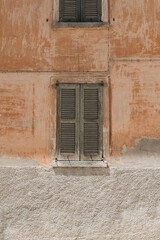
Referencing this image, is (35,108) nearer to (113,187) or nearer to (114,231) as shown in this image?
(113,187)

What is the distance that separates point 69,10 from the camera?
16.4ft

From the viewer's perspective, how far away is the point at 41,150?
4.77 m

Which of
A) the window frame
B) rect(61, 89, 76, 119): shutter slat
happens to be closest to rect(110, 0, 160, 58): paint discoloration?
the window frame

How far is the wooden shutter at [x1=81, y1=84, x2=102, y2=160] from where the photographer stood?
4797 mm

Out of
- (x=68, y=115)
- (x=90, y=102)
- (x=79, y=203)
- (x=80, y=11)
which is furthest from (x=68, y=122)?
(x=80, y=11)

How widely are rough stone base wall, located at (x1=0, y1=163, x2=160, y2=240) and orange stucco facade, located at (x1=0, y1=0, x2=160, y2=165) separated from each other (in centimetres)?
43

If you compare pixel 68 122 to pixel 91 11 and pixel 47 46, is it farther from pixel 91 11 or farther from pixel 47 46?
pixel 91 11

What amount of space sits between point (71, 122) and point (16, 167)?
1.34 m

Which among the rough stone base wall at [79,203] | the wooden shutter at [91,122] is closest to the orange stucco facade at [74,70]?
the wooden shutter at [91,122]

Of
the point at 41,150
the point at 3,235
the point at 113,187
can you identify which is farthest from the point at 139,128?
the point at 3,235

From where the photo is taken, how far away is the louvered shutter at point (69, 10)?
16.3 feet

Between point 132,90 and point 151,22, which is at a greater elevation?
point 151,22

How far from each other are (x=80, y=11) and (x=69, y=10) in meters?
0.22

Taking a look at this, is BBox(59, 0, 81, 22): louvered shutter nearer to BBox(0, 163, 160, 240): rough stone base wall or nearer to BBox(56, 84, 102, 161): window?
BBox(56, 84, 102, 161): window
